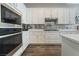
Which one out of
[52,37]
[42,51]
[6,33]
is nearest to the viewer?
[6,33]

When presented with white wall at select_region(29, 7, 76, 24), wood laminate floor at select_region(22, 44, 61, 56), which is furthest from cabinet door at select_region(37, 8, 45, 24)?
wood laminate floor at select_region(22, 44, 61, 56)

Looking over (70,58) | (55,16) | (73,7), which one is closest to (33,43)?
(55,16)

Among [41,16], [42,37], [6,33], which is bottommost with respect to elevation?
[42,37]

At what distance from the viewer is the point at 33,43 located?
548 cm

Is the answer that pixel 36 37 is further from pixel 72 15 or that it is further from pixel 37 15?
pixel 72 15

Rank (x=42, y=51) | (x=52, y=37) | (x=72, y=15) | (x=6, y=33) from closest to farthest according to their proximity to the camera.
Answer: (x=6, y=33) < (x=42, y=51) < (x=52, y=37) < (x=72, y=15)

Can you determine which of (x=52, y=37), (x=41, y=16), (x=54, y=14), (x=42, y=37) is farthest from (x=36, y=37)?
(x=54, y=14)

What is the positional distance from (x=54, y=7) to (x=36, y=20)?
0.99 meters

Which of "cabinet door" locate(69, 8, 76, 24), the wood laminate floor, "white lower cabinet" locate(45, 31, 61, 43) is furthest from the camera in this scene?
"cabinet door" locate(69, 8, 76, 24)

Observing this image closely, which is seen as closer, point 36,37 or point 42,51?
point 42,51

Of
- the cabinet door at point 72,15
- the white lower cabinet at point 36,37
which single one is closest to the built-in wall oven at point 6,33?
the white lower cabinet at point 36,37

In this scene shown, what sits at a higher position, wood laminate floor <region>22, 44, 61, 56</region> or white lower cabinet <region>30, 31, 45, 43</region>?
white lower cabinet <region>30, 31, 45, 43</region>

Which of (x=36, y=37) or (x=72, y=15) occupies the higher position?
(x=72, y=15)

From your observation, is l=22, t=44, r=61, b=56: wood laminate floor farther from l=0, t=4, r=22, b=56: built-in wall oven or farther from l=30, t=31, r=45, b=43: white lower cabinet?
l=0, t=4, r=22, b=56: built-in wall oven
